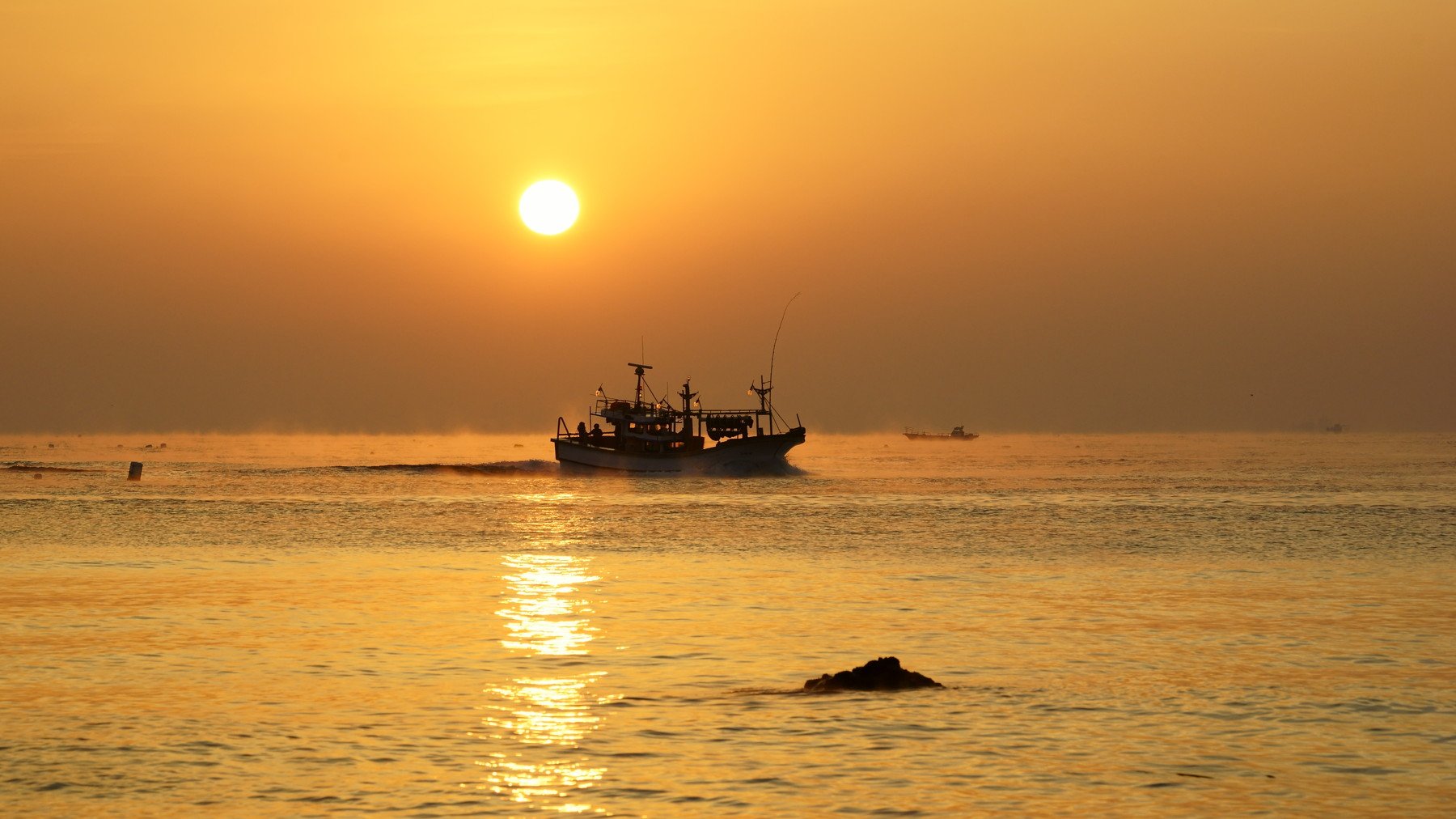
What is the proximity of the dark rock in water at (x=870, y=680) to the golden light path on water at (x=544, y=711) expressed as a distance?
326 cm

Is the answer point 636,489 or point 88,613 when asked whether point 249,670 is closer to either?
point 88,613

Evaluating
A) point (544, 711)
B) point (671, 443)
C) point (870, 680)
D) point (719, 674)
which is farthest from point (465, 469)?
point (544, 711)

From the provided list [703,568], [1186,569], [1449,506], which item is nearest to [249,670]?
[703,568]

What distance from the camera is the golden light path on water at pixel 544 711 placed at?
15.4 m

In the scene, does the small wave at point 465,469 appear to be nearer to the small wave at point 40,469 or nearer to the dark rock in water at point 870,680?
the small wave at point 40,469

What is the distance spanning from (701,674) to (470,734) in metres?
5.61

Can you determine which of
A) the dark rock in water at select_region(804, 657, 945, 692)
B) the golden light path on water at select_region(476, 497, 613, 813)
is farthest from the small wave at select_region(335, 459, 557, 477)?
the dark rock in water at select_region(804, 657, 945, 692)

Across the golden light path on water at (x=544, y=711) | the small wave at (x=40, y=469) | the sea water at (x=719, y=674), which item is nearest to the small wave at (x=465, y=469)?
the small wave at (x=40, y=469)

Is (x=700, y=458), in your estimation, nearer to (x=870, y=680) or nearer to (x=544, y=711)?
(x=870, y=680)

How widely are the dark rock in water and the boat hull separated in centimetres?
11457

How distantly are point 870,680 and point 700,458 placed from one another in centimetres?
11629

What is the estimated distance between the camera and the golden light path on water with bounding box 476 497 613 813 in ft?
50.6

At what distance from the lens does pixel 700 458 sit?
452ft

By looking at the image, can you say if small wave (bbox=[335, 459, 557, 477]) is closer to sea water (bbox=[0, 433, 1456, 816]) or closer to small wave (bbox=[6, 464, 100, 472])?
small wave (bbox=[6, 464, 100, 472])
